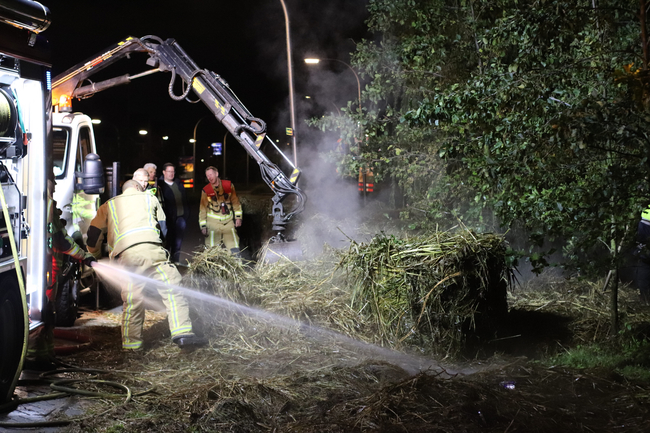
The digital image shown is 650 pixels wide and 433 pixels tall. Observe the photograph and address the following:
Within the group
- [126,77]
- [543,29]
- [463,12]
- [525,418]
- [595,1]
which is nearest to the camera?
[525,418]

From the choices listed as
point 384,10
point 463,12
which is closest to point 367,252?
point 463,12

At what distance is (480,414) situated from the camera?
4.00 metres

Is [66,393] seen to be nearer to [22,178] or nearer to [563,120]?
[22,178]

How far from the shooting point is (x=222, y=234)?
10.1 meters

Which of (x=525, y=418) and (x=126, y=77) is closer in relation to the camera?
(x=525, y=418)

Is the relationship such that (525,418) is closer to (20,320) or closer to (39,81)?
(20,320)

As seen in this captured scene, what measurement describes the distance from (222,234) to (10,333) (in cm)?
573

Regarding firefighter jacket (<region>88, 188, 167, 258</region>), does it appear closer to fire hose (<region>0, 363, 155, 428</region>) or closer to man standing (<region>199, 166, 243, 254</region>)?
fire hose (<region>0, 363, 155, 428</region>)

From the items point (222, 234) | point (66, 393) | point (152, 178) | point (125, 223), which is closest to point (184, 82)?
point (152, 178)

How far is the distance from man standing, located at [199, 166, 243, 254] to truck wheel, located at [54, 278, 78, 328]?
313 centimetres

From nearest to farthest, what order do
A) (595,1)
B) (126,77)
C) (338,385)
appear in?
(338,385)
(595,1)
(126,77)

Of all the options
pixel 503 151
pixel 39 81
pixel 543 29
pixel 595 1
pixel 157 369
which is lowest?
pixel 157 369

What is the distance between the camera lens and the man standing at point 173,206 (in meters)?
10.1

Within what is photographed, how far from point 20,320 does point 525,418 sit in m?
3.78
